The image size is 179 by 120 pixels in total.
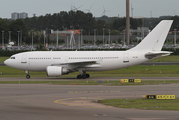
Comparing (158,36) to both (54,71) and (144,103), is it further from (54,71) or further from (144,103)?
(144,103)

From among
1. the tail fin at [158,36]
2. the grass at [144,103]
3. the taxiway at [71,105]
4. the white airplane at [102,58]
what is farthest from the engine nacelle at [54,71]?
the grass at [144,103]

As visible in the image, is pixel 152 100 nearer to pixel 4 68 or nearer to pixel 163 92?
pixel 163 92

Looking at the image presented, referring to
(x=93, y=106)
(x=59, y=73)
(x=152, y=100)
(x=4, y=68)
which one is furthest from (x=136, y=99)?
(x=4, y=68)

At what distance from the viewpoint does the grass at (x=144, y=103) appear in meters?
20.5

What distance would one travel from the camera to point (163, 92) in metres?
27.4

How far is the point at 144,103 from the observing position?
22.0m

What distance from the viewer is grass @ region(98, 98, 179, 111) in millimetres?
20481

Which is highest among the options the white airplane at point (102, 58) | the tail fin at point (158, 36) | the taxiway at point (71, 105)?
the tail fin at point (158, 36)

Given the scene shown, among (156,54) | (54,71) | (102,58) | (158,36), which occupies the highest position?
(158,36)

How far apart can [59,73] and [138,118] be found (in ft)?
78.5

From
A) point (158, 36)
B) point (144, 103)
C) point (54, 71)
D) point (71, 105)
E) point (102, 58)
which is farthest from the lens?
point (102, 58)

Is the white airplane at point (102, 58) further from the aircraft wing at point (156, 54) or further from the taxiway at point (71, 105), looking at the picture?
the taxiway at point (71, 105)

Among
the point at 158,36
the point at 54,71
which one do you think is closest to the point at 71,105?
the point at 54,71

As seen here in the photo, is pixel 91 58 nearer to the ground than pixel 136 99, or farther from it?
farther from it
